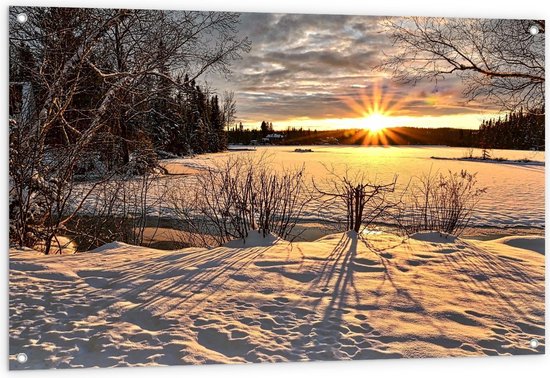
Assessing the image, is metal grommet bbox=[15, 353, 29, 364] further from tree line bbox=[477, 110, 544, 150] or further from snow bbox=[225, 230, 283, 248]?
tree line bbox=[477, 110, 544, 150]

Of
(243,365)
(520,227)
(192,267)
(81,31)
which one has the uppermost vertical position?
(81,31)

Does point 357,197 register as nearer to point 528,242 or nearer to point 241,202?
point 241,202

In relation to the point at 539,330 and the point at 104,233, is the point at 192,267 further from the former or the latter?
the point at 539,330

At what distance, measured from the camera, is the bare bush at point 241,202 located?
10.6 ft

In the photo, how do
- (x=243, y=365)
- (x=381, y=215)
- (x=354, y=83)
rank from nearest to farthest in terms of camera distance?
(x=243, y=365) → (x=354, y=83) → (x=381, y=215)

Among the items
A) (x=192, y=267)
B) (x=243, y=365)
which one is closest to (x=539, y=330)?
(x=243, y=365)

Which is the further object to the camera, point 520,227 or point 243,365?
point 520,227

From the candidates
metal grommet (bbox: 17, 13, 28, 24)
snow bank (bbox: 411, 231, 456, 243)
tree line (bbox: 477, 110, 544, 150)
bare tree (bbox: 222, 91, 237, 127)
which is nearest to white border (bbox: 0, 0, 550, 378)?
metal grommet (bbox: 17, 13, 28, 24)

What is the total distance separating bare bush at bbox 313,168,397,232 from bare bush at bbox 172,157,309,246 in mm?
190

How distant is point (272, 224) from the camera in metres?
3.54

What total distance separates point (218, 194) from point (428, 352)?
64.3 inches

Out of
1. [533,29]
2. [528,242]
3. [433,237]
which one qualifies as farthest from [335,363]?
[533,29]

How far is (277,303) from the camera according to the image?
266cm

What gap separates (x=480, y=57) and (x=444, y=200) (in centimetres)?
97
